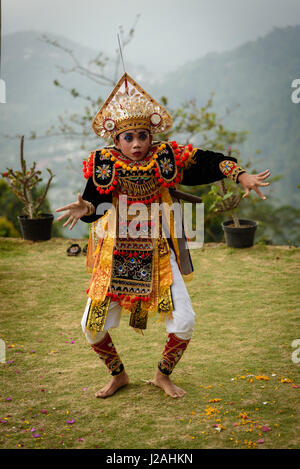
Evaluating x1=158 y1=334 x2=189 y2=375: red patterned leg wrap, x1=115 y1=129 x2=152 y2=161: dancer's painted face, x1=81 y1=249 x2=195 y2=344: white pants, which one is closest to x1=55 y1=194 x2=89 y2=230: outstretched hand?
x1=115 y1=129 x2=152 y2=161: dancer's painted face

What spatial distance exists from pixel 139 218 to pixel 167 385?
1105mm

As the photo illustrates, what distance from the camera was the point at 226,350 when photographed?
3775mm

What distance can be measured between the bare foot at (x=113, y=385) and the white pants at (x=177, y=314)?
1.10ft

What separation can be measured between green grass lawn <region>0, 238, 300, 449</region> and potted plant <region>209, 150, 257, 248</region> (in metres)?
0.96

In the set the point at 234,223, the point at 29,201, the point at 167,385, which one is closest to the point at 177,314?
the point at 167,385

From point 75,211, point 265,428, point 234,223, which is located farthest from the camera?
point 234,223

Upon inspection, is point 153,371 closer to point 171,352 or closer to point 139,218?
point 171,352

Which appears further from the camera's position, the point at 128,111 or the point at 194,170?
the point at 194,170

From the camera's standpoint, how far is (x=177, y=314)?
9.39 feet

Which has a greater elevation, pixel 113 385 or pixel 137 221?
pixel 137 221

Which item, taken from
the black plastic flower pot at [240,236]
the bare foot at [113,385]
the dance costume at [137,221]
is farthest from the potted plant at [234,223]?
the bare foot at [113,385]

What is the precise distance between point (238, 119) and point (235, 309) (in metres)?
7.85

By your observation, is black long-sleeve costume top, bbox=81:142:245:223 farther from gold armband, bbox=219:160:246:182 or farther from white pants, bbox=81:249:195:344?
white pants, bbox=81:249:195:344

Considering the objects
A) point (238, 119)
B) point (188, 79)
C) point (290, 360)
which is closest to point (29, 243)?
point (290, 360)
